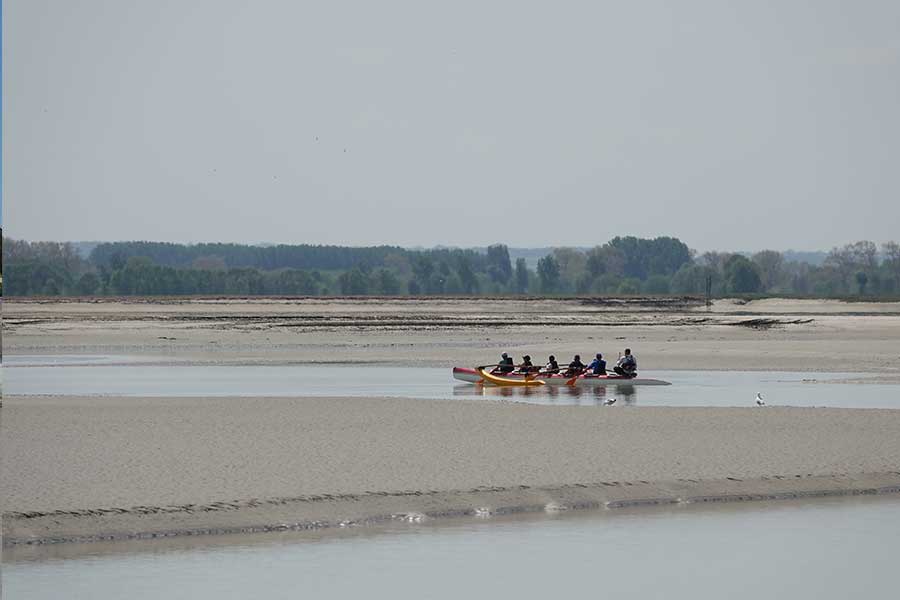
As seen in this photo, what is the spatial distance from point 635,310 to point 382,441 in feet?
270

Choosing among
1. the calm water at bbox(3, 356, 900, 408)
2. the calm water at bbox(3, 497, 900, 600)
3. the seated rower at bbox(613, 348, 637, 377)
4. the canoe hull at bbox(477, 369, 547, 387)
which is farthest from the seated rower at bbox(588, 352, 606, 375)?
the calm water at bbox(3, 497, 900, 600)

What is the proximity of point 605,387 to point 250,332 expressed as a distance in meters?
33.6

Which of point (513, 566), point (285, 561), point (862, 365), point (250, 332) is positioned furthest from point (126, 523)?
point (250, 332)

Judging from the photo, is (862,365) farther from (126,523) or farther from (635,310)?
(635,310)

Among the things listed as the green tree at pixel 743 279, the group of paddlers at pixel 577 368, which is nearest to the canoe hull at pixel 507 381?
the group of paddlers at pixel 577 368

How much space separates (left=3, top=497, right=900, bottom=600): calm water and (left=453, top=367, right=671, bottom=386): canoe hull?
1800cm

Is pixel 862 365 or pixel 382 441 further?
pixel 862 365

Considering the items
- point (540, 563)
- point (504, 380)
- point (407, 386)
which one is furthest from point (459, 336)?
point (540, 563)

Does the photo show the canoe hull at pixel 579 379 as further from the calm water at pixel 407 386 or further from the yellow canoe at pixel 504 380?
the calm water at pixel 407 386

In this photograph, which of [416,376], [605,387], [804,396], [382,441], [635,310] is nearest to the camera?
[382,441]

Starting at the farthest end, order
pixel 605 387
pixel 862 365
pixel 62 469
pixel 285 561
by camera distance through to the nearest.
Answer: pixel 862 365, pixel 605 387, pixel 62 469, pixel 285 561

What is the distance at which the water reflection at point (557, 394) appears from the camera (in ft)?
106

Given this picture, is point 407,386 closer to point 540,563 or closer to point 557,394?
point 557,394

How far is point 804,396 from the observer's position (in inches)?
1287
